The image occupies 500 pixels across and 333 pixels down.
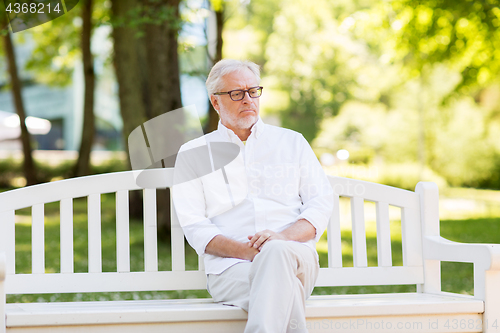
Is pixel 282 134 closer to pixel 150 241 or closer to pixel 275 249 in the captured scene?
pixel 275 249

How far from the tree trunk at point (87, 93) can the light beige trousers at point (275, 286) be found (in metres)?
10.2

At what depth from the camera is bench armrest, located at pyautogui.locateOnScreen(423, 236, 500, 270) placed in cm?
275

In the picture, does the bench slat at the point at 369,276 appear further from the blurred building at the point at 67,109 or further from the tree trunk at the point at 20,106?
the blurred building at the point at 67,109

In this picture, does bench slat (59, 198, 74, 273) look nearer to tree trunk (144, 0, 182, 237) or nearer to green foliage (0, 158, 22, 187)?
tree trunk (144, 0, 182, 237)

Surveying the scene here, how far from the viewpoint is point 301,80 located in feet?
101

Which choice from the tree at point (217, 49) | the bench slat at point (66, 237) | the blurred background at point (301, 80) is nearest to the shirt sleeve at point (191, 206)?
the bench slat at point (66, 237)

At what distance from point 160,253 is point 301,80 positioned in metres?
24.7

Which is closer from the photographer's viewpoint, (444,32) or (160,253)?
(160,253)

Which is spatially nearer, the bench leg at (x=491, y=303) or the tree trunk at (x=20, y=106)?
the bench leg at (x=491, y=303)

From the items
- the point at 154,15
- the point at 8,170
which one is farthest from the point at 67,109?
the point at 154,15

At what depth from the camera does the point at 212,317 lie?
2.56 metres

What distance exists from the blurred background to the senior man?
2302 mm

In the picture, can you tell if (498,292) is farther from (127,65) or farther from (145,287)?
(127,65)

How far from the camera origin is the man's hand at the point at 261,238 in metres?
2.70
